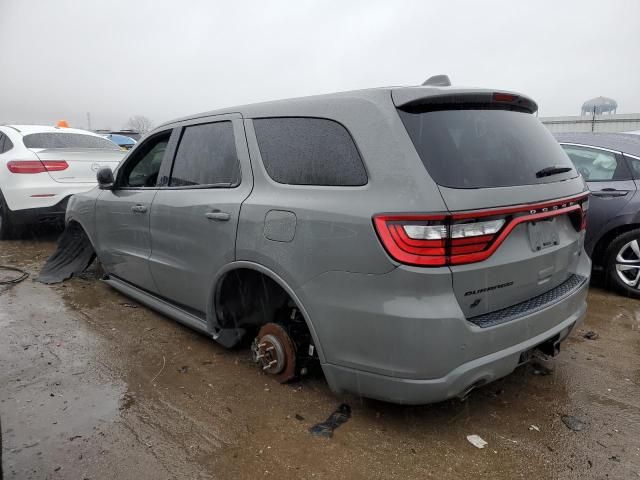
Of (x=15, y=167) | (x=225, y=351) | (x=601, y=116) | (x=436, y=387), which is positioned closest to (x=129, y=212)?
(x=225, y=351)

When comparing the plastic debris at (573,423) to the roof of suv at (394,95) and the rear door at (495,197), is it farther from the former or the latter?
the roof of suv at (394,95)

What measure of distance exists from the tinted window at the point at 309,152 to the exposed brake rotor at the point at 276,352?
939 millimetres

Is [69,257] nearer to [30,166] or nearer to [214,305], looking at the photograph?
[30,166]

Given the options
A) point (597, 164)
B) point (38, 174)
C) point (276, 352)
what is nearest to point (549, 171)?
point (276, 352)

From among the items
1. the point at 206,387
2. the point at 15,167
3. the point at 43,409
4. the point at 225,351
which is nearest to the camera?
the point at 43,409

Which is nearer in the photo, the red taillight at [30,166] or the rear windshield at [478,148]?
the rear windshield at [478,148]

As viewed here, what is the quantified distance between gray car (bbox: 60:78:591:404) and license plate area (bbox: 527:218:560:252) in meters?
0.01

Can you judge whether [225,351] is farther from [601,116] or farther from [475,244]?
[601,116]

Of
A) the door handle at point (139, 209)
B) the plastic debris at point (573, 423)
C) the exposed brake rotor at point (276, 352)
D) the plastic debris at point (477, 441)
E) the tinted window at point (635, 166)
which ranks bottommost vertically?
the plastic debris at point (573, 423)

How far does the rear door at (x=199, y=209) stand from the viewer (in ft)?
9.43

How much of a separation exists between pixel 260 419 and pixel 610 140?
179 inches

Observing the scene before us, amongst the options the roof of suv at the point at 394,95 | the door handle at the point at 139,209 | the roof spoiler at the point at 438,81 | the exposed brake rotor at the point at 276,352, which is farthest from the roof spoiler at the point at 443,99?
the door handle at the point at 139,209

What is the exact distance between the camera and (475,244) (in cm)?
207

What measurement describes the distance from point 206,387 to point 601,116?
76.0 feet
